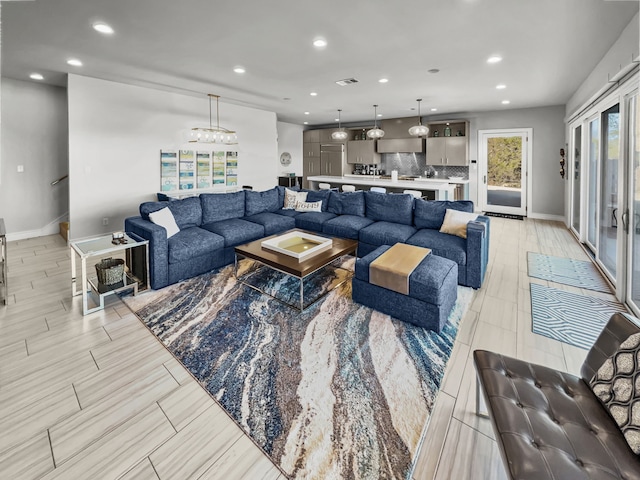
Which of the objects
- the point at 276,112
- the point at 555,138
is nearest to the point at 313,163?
the point at 276,112

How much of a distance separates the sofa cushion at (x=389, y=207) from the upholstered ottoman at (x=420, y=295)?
5.00ft

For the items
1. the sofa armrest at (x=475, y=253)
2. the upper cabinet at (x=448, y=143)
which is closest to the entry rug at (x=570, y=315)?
the sofa armrest at (x=475, y=253)

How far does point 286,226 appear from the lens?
16.3ft

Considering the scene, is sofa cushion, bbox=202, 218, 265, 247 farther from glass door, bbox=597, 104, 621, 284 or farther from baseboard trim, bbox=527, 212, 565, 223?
baseboard trim, bbox=527, 212, 565, 223

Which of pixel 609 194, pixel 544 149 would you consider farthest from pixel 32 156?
pixel 544 149

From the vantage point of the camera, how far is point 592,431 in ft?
4.01

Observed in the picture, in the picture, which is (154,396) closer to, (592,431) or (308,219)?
(592,431)

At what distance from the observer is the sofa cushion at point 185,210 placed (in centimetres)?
417

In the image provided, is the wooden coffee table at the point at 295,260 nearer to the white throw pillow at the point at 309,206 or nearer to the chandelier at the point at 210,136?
the white throw pillow at the point at 309,206

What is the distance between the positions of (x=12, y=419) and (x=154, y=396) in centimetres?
74

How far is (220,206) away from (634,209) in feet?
16.2

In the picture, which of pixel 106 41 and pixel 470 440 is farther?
pixel 106 41

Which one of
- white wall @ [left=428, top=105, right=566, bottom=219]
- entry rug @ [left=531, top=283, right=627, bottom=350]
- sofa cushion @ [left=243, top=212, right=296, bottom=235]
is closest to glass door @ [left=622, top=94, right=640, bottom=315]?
entry rug @ [left=531, top=283, right=627, bottom=350]

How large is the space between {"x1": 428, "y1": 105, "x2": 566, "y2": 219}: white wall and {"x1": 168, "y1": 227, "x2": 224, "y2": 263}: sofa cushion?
7458mm
